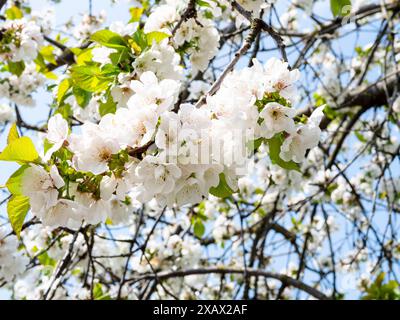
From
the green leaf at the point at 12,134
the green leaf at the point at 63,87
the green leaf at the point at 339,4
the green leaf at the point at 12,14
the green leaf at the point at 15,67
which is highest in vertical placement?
the green leaf at the point at 12,14

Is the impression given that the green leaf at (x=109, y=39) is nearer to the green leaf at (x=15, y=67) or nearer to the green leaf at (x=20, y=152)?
the green leaf at (x=20, y=152)

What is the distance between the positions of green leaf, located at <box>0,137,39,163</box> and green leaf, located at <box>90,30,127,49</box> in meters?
0.51

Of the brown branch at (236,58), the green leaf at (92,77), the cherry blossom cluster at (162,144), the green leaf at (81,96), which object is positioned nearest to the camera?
the cherry blossom cluster at (162,144)

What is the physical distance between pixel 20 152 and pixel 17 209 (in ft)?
0.46

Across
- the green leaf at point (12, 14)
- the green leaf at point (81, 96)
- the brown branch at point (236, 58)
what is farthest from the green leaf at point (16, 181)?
the green leaf at point (12, 14)

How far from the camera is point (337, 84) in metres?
4.10

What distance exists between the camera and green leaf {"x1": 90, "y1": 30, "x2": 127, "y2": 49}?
4.54ft

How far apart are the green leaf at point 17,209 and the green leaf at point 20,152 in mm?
98

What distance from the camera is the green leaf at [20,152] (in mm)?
962

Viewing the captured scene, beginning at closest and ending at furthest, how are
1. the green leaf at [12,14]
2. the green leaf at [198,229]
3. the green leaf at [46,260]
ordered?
the green leaf at [12,14] → the green leaf at [46,260] → the green leaf at [198,229]

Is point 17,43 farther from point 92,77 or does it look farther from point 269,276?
point 269,276

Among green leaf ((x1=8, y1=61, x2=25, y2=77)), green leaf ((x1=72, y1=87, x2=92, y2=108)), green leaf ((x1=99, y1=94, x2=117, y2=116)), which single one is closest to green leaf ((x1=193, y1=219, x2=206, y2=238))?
green leaf ((x1=8, y1=61, x2=25, y2=77))

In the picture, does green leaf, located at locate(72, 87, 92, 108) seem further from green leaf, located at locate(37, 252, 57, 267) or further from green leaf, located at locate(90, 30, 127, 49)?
green leaf, located at locate(37, 252, 57, 267)

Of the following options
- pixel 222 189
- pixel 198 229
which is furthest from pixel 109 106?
pixel 198 229
